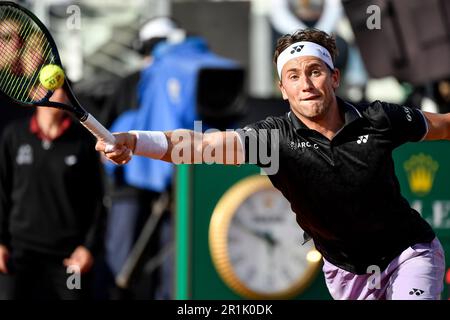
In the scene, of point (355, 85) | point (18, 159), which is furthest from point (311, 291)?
point (355, 85)

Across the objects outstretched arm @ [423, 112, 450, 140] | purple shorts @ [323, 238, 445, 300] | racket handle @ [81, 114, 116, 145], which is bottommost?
purple shorts @ [323, 238, 445, 300]

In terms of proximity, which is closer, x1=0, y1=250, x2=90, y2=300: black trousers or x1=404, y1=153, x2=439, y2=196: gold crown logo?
x1=0, y1=250, x2=90, y2=300: black trousers

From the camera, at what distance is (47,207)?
9.38 m

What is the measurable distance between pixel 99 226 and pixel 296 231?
60.7 inches

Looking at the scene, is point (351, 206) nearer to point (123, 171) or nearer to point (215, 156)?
point (215, 156)

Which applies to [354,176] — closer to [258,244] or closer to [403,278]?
[403,278]

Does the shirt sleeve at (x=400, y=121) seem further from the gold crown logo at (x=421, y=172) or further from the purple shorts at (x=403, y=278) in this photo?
the gold crown logo at (x=421, y=172)

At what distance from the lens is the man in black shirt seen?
21.8ft

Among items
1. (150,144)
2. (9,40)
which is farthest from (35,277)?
(150,144)

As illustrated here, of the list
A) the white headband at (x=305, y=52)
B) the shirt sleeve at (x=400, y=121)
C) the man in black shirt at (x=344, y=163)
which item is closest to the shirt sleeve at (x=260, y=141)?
the man in black shirt at (x=344, y=163)

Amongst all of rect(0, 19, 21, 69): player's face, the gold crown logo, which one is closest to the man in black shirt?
rect(0, 19, 21, 69): player's face

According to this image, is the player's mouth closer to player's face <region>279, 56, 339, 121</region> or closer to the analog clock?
player's face <region>279, 56, 339, 121</region>

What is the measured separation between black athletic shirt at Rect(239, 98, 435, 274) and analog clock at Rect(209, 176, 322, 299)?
3.09 metres

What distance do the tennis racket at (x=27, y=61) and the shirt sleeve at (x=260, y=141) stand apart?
0.81 metres
